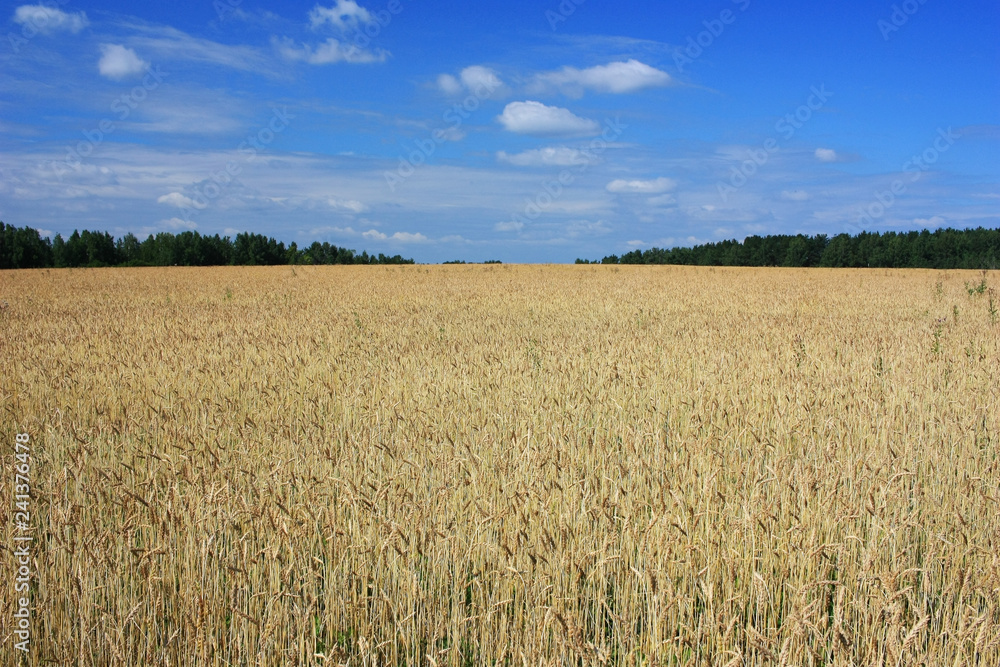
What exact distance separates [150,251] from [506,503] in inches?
3570

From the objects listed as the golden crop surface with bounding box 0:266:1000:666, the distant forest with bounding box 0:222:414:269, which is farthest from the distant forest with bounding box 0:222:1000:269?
the golden crop surface with bounding box 0:266:1000:666

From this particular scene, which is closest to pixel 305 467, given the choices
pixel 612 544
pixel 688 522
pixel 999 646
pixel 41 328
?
pixel 612 544

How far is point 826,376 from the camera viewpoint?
22.9 feet

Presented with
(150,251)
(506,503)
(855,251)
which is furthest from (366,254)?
(506,503)

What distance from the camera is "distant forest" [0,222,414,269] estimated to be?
6719cm

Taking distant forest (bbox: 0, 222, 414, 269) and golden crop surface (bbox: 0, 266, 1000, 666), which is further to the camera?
distant forest (bbox: 0, 222, 414, 269)

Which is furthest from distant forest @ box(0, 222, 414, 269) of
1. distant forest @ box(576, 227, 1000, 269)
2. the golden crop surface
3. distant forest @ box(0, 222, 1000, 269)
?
the golden crop surface

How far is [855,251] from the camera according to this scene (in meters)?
80.5

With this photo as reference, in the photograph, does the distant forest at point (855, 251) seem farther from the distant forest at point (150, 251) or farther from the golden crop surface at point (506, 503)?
the golden crop surface at point (506, 503)

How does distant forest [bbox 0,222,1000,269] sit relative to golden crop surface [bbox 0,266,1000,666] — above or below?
above

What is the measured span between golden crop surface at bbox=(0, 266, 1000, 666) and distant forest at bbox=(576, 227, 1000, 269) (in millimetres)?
55109

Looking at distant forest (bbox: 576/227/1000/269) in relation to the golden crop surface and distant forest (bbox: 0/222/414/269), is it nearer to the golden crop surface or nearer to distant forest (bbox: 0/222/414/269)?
distant forest (bbox: 0/222/414/269)

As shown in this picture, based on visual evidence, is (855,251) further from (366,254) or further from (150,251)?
(150,251)

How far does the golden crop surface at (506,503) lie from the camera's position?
2559 mm
